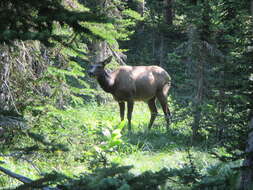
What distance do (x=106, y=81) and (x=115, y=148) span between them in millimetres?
3413

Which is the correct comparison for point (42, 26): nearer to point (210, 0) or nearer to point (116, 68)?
point (210, 0)

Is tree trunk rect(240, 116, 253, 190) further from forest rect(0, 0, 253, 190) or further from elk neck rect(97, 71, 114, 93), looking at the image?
elk neck rect(97, 71, 114, 93)

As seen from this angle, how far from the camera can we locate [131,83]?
39.7 ft

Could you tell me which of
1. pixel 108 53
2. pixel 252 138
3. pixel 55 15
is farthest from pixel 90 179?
pixel 108 53

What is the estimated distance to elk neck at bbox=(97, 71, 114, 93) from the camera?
1161 centimetres

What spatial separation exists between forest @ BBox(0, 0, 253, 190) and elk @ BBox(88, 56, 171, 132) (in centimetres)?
16

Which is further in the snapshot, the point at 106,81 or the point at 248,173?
the point at 106,81

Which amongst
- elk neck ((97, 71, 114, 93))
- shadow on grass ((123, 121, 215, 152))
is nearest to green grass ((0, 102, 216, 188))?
shadow on grass ((123, 121, 215, 152))

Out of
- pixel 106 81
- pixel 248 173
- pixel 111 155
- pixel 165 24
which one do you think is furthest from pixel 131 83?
pixel 165 24

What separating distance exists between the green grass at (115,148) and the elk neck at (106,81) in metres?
1.17

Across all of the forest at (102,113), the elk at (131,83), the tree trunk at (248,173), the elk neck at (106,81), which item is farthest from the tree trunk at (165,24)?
the tree trunk at (248,173)

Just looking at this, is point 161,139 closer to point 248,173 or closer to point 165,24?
point 248,173

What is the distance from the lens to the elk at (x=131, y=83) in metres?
11.6

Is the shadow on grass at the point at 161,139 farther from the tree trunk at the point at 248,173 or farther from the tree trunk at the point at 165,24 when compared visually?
the tree trunk at the point at 165,24
